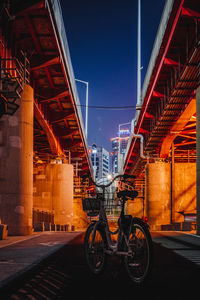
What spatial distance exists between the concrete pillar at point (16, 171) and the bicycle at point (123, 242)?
11.3m

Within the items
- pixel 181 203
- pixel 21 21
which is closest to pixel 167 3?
pixel 21 21

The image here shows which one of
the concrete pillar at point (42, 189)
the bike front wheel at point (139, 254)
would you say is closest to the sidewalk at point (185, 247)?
the bike front wheel at point (139, 254)

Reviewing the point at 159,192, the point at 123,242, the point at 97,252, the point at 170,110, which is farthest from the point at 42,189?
the point at 123,242

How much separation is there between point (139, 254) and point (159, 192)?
28344 millimetres

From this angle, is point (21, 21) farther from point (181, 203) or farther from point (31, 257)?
point (181, 203)

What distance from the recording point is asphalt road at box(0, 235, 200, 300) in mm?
4375

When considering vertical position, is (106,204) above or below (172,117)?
below

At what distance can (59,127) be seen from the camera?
34250mm

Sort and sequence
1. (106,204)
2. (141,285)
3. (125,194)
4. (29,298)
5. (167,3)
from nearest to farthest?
(29,298) < (141,285) < (125,194) < (106,204) < (167,3)

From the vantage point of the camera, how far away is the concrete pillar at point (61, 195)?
3403 centimetres

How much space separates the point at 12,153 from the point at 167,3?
9.43 metres

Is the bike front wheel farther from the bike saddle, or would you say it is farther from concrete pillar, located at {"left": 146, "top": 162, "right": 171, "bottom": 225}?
concrete pillar, located at {"left": 146, "top": 162, "right": 171, "bottom": 225}

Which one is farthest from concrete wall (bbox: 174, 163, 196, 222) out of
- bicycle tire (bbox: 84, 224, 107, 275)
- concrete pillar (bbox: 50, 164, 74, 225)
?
bicycle tire (bbox: 84, 224, 107, 275)

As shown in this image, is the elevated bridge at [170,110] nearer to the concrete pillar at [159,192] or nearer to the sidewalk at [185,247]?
the concrete pillar at [159,192]
